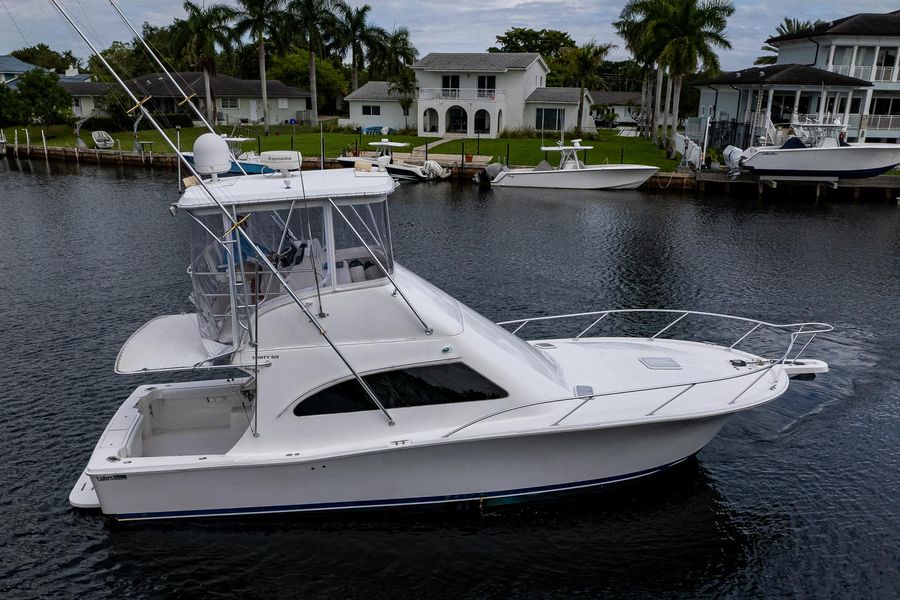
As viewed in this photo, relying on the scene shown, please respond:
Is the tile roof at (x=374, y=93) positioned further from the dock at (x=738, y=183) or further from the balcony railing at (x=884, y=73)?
the balcony railing at (x=884, y=73)

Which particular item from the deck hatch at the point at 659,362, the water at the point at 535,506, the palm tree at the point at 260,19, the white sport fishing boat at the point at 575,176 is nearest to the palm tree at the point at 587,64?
the white sport fishing boat at the point at 575,176

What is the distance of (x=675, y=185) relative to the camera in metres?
43.9

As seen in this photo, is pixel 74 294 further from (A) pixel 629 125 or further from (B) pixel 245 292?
(A) pixel 629 125

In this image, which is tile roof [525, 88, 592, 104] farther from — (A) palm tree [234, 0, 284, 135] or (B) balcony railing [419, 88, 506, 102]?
(A) palm tree [234, 0, 284, 135]

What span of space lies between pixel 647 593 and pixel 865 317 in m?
13.8

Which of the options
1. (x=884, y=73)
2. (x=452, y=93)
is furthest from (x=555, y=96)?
(x=884, y=73)

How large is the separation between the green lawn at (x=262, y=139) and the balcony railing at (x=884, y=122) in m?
32.4

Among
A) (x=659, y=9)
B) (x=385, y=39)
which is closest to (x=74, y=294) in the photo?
(x=659, y=9)

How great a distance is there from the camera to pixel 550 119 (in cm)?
6209

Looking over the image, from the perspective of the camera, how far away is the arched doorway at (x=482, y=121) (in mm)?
60384

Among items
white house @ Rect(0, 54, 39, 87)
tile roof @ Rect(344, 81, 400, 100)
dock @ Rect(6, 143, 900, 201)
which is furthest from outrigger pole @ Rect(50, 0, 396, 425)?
white house @ Rect(0, 54, 39, 87)

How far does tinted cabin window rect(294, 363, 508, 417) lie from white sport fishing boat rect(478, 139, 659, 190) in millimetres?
34957

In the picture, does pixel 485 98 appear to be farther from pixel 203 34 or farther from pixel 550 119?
pixel 203 34

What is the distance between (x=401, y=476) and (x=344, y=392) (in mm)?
1395
